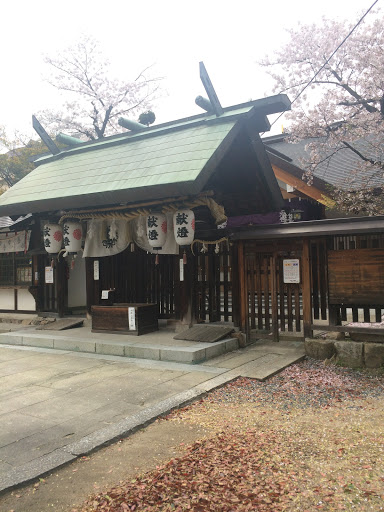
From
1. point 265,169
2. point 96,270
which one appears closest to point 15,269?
point 96,270

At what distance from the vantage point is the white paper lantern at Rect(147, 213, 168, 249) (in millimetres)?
9602

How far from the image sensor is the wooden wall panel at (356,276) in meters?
7.12

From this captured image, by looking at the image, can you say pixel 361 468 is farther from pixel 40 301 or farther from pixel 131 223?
pixel 40 301

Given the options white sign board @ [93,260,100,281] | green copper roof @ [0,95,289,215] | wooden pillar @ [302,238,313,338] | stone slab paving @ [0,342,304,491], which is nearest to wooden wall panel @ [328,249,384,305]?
wooden pillar @ [302,238,313,338]

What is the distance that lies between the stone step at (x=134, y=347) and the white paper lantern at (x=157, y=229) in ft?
7.87

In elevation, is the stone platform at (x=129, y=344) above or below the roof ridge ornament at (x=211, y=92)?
below

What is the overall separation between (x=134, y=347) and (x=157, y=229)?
2935 mm

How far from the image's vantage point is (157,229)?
9.60m

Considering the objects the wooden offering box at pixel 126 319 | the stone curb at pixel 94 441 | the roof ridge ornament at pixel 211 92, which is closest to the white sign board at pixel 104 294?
the wooden offering box at pixel 126 319

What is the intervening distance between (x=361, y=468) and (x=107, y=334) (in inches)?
300

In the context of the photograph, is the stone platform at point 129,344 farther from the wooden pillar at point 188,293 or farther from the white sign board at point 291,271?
the white sign board at point 291,271

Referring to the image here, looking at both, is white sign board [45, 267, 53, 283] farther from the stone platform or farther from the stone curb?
the stone curb

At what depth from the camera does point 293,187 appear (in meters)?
15.6

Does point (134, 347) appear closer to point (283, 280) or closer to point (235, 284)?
point (235, 284)
